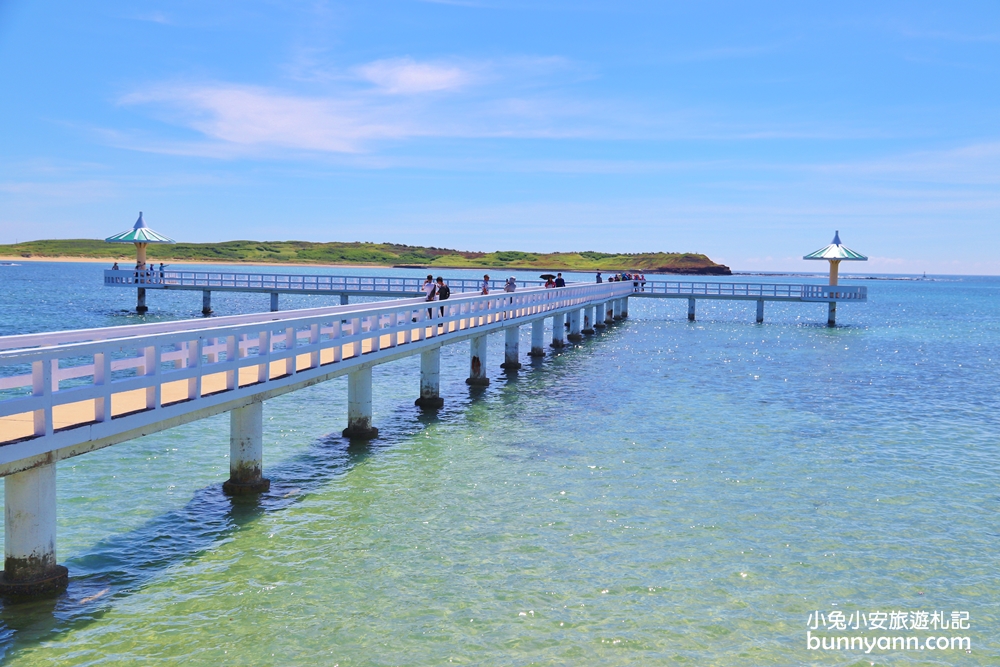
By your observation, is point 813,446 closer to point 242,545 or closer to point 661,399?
point 661,399

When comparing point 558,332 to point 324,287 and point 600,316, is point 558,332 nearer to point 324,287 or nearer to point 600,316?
point 600,316

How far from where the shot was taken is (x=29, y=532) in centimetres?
929

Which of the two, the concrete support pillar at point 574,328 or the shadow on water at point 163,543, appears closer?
the shadow on water at point 163,543

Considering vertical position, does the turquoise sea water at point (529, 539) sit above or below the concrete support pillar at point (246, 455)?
below

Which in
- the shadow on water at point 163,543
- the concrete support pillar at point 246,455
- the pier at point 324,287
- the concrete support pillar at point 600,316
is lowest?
the shadow on water at point 163,543

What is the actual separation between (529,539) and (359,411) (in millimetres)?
7666

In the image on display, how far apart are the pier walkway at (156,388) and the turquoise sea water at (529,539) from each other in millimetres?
737

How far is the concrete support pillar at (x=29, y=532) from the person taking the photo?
9.19m

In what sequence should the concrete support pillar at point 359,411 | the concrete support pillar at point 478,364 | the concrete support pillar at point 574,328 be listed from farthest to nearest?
the concrete support pillar at point 574,328
the concrete support pillar at point 478,364
the concrete support pillar at point 359,411

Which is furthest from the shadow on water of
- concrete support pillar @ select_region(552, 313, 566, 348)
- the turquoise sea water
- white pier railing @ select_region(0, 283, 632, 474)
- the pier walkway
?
concrete support pillar @ select_region(552, 313, 566, 348)

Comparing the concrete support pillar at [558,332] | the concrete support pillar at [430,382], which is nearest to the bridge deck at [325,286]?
the concrete support pillar at [558,332]

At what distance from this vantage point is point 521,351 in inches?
1613

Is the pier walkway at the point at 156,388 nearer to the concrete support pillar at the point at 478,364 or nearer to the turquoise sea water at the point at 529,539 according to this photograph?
the turquoise sea water at the point at 529,539

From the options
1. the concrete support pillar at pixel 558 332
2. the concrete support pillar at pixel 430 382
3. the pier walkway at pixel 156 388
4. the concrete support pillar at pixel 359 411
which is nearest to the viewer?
the pier walkway at pixel 156 388
